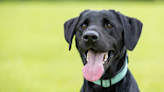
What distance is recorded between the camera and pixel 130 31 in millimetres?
3629

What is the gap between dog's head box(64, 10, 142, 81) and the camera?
132 inches

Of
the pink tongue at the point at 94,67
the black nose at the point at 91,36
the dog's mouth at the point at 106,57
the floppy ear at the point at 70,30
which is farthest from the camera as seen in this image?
the floppy ear at the point at 70,30

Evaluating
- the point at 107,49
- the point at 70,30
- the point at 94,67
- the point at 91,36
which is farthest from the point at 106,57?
the point at 70,30

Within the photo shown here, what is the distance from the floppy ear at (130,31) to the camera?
3.54 m

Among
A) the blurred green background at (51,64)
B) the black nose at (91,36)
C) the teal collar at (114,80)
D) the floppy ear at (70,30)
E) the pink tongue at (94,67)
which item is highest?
the black nose at (91,36)

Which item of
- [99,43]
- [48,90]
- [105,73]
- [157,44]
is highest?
[99,43]

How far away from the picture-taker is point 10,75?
294 inches

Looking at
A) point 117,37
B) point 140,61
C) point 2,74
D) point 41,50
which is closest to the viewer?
point 117,37

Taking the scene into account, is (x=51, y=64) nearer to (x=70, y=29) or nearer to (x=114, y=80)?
(x=70, y=29)

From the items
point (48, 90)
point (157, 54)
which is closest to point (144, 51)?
point (157, 54)

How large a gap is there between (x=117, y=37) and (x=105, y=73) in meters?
0.55

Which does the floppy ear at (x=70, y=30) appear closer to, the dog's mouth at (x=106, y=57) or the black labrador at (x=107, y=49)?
the black labrador at (x=107, y=49)

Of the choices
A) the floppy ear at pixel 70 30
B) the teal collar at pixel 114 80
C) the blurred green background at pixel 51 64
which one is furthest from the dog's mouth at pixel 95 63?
the blurred green background at pixel 51 64

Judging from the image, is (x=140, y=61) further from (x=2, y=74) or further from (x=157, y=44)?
(x=2, y=74)
